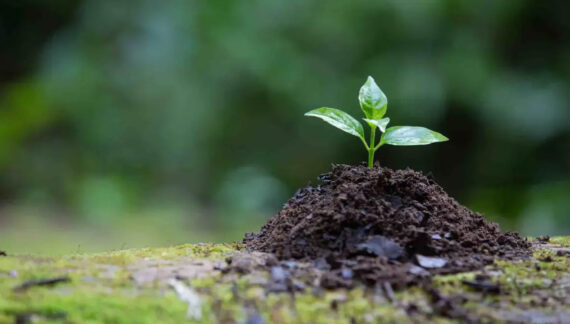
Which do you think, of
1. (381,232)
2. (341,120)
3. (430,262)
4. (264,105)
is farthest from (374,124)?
(264,105)

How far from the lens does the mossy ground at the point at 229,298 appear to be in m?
1.40

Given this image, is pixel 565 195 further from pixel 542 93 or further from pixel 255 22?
pixel 255 22

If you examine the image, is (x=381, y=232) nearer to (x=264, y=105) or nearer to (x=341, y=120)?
(x=341, y=120)

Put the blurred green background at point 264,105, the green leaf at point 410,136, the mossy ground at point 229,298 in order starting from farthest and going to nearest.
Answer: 1. the blurred green background at point 264,105
2. the green leaf at point 410,136
3. the mossy ground at point 229,298

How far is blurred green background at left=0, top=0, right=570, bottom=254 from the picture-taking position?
4.50 m

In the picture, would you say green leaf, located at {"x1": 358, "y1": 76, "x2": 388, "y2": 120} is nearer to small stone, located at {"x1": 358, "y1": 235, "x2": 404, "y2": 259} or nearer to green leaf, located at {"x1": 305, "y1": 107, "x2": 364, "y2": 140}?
green leaf, located at {"x1": 305, "y1": 107, "x2": 364, "y2": 140}

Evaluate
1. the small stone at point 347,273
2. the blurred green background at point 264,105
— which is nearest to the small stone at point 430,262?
the small stone at point 347,273

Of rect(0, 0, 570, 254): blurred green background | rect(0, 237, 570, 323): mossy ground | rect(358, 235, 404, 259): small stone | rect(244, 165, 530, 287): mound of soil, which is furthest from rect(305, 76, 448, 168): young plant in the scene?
rect(0, 0, 570, 254): blurred green background

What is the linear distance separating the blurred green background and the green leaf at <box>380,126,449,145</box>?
2.31 m

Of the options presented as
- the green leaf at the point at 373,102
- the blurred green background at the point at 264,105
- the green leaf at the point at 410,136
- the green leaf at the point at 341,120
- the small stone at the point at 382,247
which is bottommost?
the small stone at the point at 382,247

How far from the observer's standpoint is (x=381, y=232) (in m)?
1.92

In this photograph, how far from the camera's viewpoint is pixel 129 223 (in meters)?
4.41

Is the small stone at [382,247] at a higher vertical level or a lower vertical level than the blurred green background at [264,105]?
lower

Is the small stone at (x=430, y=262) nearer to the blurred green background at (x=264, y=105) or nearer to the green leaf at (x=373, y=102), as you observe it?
the green leaf at (x=373, y=102)
